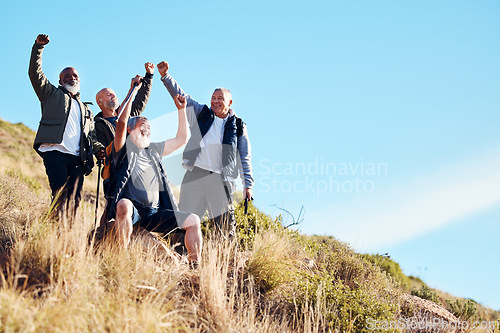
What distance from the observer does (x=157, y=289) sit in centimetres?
480

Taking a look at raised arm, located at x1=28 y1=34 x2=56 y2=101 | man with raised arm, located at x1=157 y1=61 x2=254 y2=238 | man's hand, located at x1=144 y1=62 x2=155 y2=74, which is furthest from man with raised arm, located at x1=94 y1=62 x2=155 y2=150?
raised arm, located at x1=28 y1=34 x2=56 y2=101

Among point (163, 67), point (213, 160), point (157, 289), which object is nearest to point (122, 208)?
point (157, 289)

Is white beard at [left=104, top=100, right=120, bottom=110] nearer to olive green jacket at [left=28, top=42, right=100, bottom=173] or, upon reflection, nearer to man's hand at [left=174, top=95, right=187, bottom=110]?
olive green jacket at [left=28, top=42, right=100, bottom=173]

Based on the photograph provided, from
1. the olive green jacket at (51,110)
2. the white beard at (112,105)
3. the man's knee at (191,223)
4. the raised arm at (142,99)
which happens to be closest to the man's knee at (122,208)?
the man's knee at (191,223)

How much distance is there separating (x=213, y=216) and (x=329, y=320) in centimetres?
201

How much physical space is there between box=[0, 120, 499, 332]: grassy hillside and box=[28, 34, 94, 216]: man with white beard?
1.31ft

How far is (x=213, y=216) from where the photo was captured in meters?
6.41

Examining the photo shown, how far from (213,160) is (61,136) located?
6.28 feet

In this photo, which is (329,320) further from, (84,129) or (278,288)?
(84,129)

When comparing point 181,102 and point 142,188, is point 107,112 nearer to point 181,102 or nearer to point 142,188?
point 181,102

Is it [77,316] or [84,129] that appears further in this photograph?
[84,129]

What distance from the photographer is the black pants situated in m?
5.76

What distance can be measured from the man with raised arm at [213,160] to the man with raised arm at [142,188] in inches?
27.9

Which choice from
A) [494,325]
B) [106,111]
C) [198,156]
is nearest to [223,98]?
[198,156]
